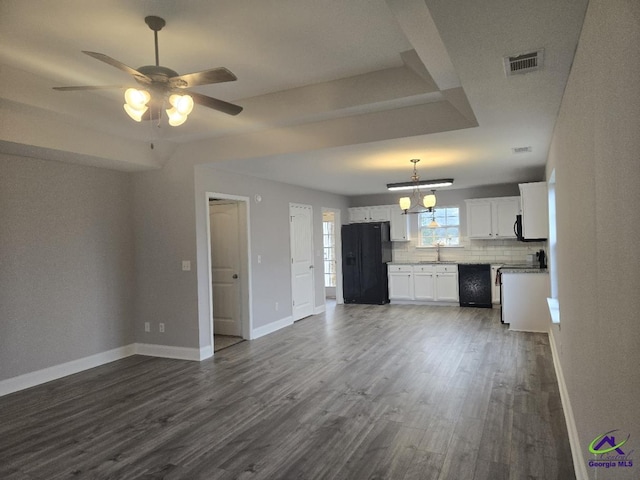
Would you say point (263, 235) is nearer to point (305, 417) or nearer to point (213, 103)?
point (305, 417)

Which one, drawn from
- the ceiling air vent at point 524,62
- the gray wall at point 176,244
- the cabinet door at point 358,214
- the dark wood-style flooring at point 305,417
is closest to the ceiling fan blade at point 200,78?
the ceiling air vent at point 524,62

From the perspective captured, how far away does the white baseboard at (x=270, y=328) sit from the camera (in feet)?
20.2

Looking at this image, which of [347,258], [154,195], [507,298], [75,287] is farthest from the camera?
[347,258]

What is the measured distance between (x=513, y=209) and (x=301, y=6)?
21.8ft

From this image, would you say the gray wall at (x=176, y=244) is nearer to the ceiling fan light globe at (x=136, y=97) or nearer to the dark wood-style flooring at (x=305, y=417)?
the dark wood-style flooring at (x=305, y=417)

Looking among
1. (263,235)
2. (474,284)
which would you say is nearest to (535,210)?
(474,284)

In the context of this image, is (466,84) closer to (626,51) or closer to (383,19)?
(383,19)

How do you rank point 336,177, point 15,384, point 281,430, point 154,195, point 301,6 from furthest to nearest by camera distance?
point 336,177 → point 154,195 → point 15,384 → point 281,430 → point 301,6

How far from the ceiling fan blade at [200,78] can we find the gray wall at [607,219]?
181 centimetres

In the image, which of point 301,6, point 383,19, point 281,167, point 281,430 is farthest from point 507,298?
point 301,6

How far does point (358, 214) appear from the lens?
376 inches

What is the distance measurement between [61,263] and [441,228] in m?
6.97

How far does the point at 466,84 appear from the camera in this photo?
2.66 m

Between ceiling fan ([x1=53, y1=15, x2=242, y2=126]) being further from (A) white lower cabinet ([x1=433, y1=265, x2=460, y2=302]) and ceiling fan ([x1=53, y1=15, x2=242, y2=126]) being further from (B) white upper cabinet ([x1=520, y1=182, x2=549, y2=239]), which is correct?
(A) white lower cabinet ([x1=433, y1=265, x2=460, y2=302])
